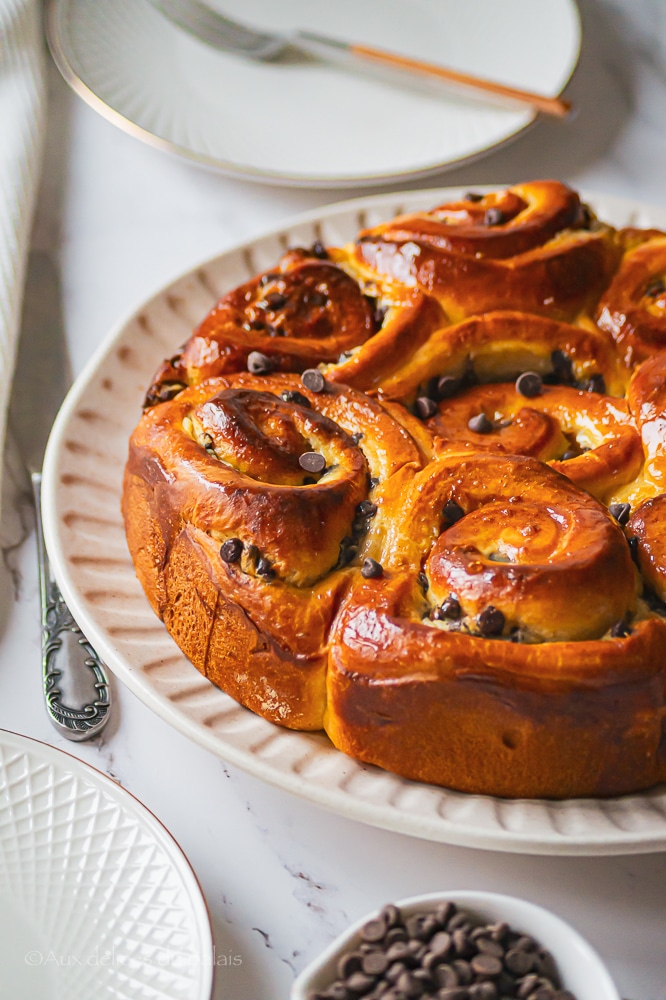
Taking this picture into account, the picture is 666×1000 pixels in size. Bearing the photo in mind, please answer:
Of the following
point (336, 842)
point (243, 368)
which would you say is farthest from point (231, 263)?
point (336, 842)

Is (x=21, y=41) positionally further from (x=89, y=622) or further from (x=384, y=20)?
(x=89, y=622)

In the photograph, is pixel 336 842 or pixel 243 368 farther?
pixel 243 368

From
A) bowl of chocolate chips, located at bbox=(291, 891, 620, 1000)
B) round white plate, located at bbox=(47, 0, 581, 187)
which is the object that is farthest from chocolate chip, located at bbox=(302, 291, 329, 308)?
bowl of chocolate chips, located at bbox=(291, 891, 620, 1000)

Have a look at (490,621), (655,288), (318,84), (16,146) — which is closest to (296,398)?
(490,621)

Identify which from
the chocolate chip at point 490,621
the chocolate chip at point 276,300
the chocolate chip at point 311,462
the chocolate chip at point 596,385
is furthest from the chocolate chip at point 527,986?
the chocolate chip at point 276,300

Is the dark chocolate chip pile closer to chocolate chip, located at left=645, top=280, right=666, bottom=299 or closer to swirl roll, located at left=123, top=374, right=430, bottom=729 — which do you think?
swirl roll, located at left=123, top=374, right=430, bottom=729

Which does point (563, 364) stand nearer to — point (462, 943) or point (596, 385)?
point (596, 385)

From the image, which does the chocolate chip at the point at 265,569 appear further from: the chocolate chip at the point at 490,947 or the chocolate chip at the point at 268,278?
the chocolate chip at the point at 268,278

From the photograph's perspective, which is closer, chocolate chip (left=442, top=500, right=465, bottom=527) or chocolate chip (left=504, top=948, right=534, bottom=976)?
chocolate chip (left=504, top=948, right=534, bottom=976)
